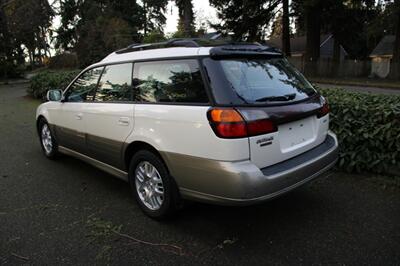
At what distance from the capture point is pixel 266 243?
3125mm

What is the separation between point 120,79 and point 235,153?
1.82 meters

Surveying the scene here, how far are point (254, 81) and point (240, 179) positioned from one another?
0.93 metres

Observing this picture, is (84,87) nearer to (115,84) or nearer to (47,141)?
(115,84)

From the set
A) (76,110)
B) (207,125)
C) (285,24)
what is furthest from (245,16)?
(207,125)

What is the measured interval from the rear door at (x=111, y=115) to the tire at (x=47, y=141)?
1402mm

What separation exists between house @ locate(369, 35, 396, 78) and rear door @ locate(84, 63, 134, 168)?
28.7 meters

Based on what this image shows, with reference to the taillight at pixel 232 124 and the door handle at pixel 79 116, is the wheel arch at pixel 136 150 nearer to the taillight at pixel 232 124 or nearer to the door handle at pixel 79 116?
the taillight at pixel 232 124

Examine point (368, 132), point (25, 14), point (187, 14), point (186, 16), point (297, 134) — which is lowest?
point (368, 132)

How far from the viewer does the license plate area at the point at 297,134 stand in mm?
3109

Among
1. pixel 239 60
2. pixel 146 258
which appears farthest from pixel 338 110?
pixel 146 258

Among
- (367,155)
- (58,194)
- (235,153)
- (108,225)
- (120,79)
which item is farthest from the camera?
(367,155)

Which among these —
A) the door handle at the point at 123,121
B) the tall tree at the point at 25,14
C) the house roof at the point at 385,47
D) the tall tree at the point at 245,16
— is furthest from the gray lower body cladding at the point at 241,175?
the house roof at the point at 385,47

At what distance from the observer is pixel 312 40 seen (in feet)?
102

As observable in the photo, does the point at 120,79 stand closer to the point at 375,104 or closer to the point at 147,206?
the point at 147,206
